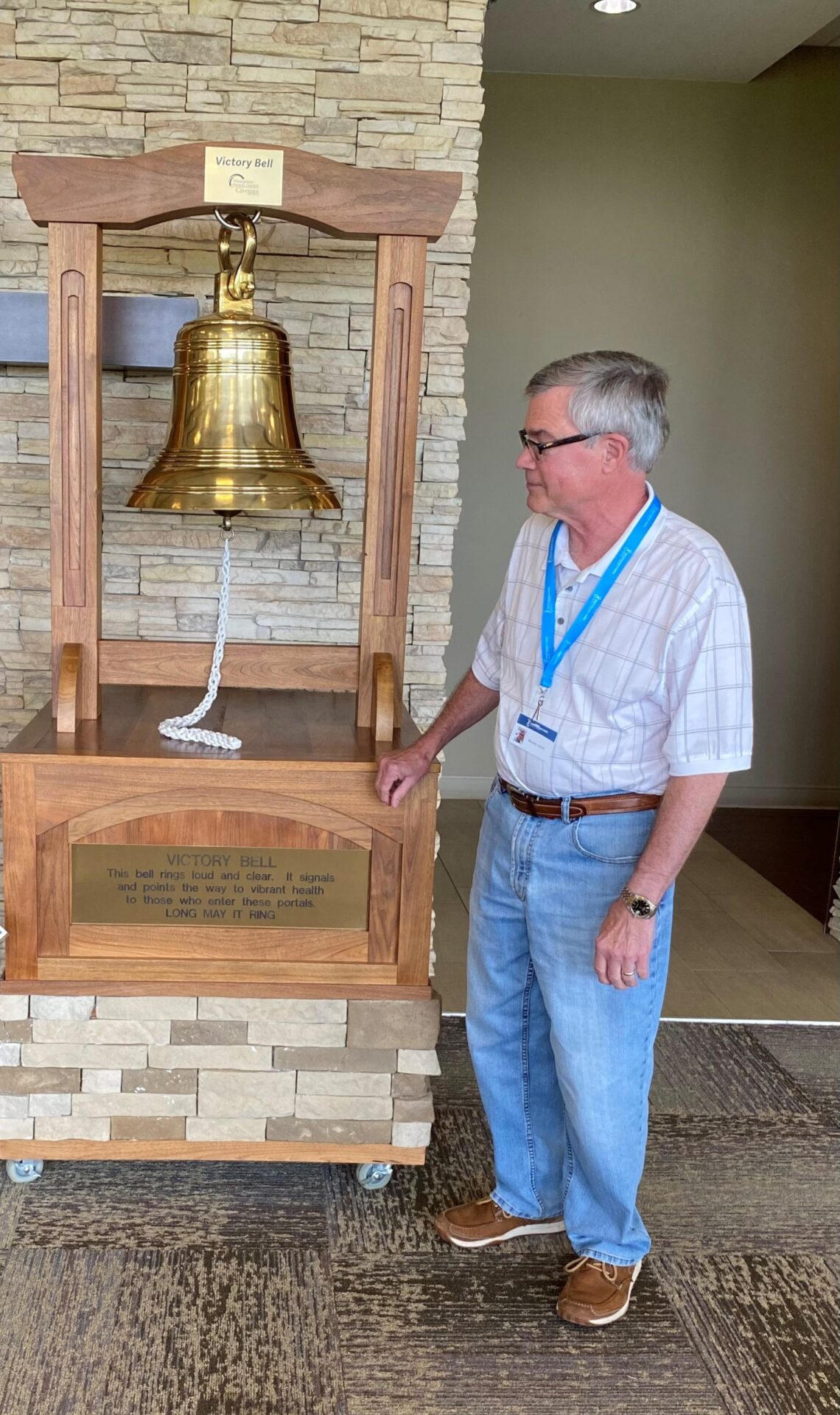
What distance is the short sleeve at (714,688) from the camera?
181cm

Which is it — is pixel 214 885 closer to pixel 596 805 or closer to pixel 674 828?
pixel 596 805

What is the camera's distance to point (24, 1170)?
232cm

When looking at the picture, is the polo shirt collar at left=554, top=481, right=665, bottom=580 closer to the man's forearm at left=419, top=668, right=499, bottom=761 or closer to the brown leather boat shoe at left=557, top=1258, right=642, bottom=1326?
the man's forearm at left=419, top=668, right=499, bottom=761

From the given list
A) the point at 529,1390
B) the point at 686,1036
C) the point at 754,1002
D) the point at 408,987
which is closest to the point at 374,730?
the point at 408,987

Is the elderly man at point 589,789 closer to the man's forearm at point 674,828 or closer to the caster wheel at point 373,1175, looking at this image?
the man's forearm at point 674,828

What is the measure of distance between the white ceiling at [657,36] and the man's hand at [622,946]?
10.7 ft

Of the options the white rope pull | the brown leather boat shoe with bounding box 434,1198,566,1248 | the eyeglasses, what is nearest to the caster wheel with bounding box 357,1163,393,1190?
the brown leather boat shoe with bounding box 434,1198,566,1248

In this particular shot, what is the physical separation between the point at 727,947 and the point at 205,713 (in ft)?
6.81

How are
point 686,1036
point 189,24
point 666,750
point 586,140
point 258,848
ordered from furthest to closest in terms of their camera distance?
point 586,140
point 686,1036
point 189,24
point 258,848
point 666,750

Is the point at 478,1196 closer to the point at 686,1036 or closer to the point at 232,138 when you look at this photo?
the point at 686,1036

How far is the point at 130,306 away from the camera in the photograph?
2561 millimetres

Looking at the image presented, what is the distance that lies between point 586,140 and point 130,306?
3048 mm

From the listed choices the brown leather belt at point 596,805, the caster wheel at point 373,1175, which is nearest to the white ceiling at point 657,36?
the brown leather belt at point 596,805

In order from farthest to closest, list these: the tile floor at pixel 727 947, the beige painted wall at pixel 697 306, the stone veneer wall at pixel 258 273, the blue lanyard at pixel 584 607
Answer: the beige painted wall at pixel 697 306
the tile floor at pixel 727 947
the stone veneer wall at pixel 258 273
the blue lanyard at pixel 584 607
